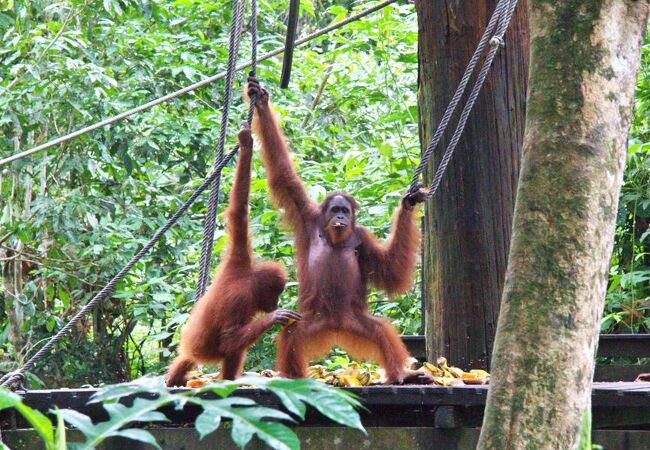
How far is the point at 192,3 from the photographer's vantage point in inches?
328

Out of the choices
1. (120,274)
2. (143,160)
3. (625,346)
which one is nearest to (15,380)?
(120,274)

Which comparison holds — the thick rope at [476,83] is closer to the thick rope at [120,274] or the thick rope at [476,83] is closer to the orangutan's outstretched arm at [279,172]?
the orangutan's outstretched arm at [279,172]

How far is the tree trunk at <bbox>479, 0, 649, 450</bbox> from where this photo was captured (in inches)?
86.0

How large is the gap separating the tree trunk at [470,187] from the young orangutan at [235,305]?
0.82m

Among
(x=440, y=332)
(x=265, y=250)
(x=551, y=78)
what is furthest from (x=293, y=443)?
(x=265, y=250)

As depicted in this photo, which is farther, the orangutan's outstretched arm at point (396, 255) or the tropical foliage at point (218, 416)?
the orangutan's outstretched arm at point (396, 255)

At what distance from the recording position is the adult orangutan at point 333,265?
4531 mm

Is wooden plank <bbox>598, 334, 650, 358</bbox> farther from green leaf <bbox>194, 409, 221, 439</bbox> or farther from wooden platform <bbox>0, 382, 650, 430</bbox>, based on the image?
green leaf <bbox>194, 409, 221, 439</bbox>

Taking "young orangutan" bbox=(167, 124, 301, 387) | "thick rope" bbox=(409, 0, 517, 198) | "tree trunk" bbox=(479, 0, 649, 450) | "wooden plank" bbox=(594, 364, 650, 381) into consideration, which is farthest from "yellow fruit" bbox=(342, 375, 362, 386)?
"tree trunk" bbox=(479, 0, 649, 450)

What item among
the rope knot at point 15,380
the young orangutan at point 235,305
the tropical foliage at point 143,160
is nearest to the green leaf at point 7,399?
the rope knot at point 15,380

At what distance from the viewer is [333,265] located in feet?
15.7

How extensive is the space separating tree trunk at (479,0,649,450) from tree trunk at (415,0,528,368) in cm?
223

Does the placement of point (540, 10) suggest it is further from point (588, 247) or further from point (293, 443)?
point (293, 443)

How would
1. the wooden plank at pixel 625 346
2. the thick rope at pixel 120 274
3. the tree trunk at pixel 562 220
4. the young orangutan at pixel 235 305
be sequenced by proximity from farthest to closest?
the wooden plank at pixel 625 346, the young orangutan at pixel 235 305, the thick rope at pixel 120 274, the tree trunk at pixel 562 220
